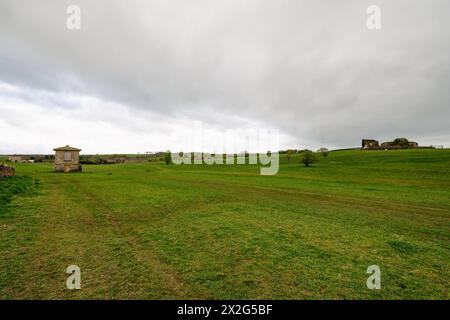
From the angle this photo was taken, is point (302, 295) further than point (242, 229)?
No

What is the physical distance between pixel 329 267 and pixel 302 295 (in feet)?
5.96

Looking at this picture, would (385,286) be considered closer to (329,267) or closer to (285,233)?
(329,267)

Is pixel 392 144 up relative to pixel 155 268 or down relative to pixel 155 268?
up

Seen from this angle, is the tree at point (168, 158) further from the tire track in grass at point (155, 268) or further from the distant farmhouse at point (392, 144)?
the distant farmhouse at point (392, 144)

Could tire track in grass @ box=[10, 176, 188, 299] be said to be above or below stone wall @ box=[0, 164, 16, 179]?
below

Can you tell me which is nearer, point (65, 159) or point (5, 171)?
point (5, 171)

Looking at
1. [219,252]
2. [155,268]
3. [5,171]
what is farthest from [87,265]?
[5,171]

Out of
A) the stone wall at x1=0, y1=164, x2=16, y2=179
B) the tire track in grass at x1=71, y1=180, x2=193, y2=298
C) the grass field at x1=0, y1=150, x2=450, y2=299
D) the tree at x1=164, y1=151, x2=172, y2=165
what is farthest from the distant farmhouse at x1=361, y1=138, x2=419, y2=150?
the stone wall at x1=0, y1=164, x2=16, y2=179

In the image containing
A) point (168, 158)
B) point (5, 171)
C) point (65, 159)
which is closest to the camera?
point (5, 171)

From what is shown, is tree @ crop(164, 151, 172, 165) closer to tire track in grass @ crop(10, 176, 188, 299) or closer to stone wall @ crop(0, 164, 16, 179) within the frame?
stone wall @ crop(0, 164, 16, 179)

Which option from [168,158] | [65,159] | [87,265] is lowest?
[87,265]

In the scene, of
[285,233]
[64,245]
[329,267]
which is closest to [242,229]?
[285,233]

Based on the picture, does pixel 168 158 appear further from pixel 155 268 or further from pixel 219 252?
pixel 155 268
